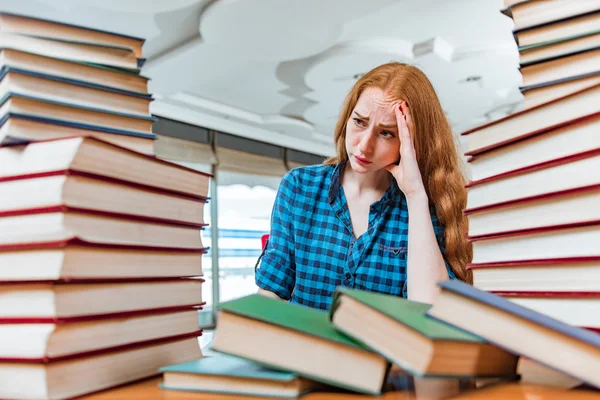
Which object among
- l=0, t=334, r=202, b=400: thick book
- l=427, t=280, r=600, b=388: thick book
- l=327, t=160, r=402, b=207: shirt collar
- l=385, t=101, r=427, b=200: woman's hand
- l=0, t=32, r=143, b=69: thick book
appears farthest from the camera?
l=327, t=160, r=402, b=207: shirt collar

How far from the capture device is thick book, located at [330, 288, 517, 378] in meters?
0.45

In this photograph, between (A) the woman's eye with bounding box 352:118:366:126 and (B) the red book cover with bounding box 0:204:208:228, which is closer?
(B) the red book cover with bounding box 0:204:208:228

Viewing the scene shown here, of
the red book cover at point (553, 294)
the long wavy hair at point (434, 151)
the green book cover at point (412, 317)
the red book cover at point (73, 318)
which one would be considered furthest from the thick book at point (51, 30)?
the long wavy hair at point (434, 151)

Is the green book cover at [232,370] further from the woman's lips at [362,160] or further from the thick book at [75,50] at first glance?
the woman's lips at [362,160]

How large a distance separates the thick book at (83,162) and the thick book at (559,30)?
1.69 ft

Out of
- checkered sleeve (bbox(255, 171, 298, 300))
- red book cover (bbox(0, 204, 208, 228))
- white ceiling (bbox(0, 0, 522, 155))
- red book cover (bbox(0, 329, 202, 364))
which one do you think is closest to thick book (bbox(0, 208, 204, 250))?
red book cover (bbox(0, 204, 208, 228))

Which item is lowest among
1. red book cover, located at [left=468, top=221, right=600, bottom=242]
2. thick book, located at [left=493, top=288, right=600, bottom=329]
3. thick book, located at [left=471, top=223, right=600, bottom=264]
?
thick book, located at [left=493, top=288, right=600, bottom=329]

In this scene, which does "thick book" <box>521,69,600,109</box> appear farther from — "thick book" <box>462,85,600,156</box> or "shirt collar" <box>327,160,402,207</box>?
"shirt collar" <box>327,160,402,207</box>

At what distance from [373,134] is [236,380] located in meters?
0.78

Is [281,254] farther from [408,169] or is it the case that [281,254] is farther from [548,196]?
[548,196]

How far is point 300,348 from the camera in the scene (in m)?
0.51

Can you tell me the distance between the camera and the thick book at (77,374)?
0.55 meters

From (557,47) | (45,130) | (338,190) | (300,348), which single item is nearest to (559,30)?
(557,47)

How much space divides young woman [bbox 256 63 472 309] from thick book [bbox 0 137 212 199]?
0.60 meters
